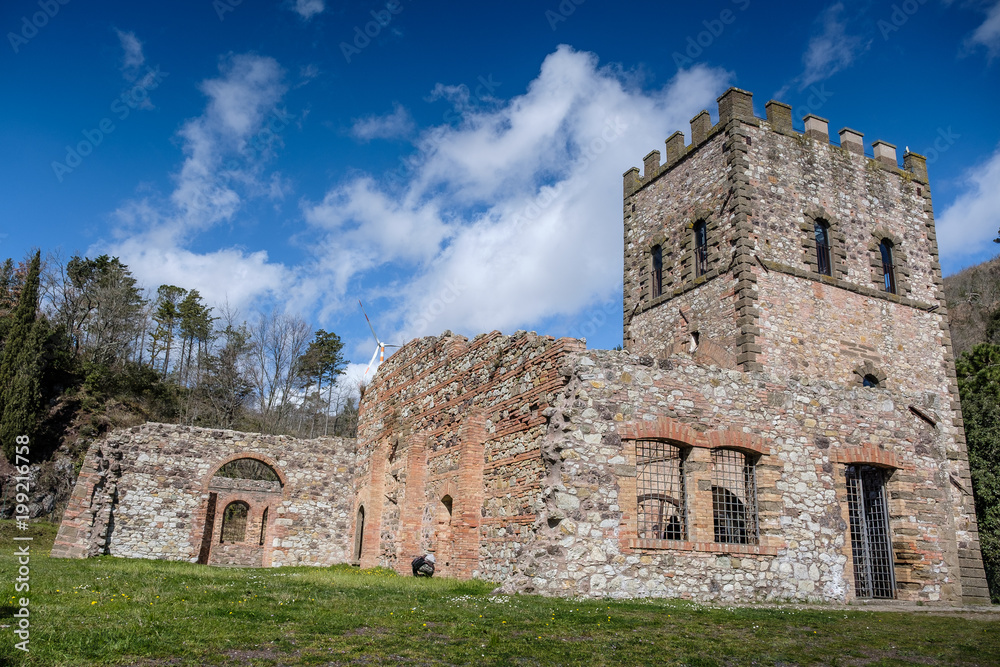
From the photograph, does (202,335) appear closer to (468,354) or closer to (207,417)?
(207,417)

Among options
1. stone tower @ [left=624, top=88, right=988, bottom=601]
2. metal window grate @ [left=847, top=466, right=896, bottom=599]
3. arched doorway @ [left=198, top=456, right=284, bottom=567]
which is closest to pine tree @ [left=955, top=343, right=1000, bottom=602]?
stone tower @ [left=624, top=88, right=988, bottom=601]

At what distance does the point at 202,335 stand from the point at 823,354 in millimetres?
38259

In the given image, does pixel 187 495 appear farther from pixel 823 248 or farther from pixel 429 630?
pixel 823 248

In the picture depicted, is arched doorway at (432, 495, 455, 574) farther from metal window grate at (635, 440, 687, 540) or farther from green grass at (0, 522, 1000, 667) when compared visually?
metal window grate at (635, 440, 687, 540)

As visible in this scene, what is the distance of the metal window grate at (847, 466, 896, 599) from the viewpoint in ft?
42.3

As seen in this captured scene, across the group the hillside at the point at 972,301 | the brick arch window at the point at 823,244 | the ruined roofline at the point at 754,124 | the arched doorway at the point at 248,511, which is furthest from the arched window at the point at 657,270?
the hillside at the point at 972,301

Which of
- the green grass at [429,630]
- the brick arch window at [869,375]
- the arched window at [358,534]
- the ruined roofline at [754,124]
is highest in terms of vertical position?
the ruined roofline at [754,124]

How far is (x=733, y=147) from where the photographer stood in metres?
19.6

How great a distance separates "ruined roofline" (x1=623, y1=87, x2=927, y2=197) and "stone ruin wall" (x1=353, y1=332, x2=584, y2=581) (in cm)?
1068

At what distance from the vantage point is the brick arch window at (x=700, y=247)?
20344 millimetres

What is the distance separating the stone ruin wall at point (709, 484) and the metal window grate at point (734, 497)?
0.63ft

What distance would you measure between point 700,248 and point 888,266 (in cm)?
605

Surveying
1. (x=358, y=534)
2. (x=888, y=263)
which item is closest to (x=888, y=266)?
(x=888, y=263)

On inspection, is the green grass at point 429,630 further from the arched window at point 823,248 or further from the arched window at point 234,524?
the arched window at point 234,524
